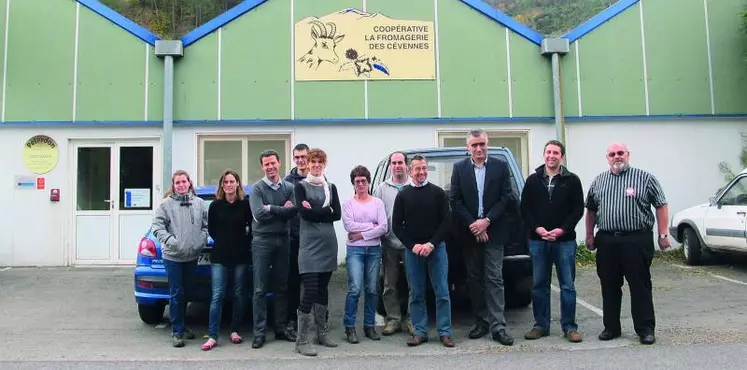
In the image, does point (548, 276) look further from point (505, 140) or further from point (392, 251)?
point (505, 140)

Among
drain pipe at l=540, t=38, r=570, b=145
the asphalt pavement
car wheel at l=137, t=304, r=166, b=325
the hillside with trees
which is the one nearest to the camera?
the asphalt pavement

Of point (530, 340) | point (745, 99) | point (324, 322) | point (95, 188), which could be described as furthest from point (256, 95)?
point (745, 99)

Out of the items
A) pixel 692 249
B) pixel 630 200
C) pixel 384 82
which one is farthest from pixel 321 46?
pixel 692 249

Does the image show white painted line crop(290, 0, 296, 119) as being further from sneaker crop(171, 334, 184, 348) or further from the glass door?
sneaker crop(171, 334, 184, 348)

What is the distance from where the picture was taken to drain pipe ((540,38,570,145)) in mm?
10438

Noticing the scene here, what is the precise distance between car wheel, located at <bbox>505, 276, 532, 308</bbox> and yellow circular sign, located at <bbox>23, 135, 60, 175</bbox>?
864 cm

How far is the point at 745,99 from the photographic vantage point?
10.9 metres

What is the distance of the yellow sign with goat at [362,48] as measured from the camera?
10.5 m

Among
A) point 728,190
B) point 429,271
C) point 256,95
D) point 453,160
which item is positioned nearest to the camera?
point 429,271

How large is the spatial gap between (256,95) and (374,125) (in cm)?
229

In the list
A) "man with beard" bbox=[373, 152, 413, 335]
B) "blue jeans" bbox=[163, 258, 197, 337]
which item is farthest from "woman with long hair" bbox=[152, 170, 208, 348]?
"man with beard" bbox=[373, 152, 413, 335]

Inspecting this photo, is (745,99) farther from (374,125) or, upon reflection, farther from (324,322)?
(324,322)

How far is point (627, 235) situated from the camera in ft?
16.9

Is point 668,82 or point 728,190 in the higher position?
point 668,82
